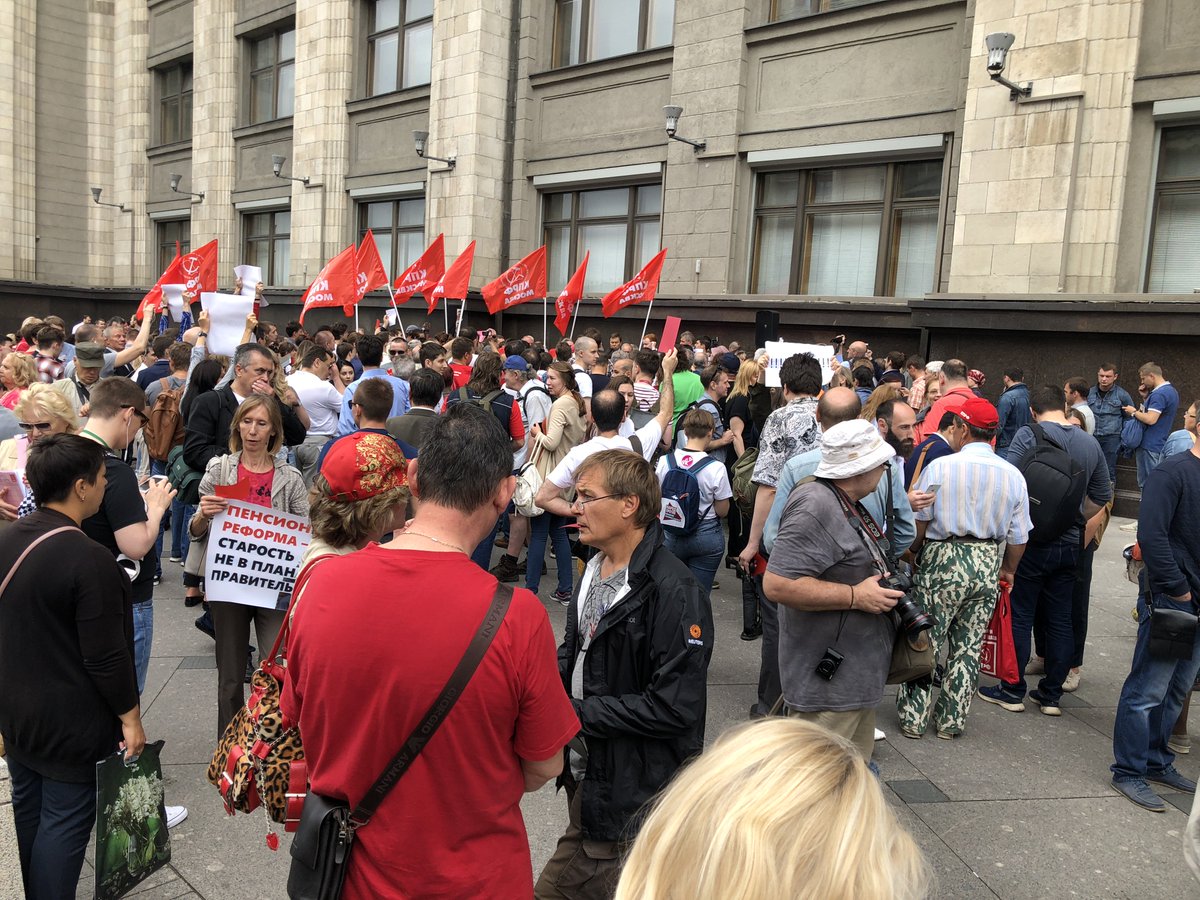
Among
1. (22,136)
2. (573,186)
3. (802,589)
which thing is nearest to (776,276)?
(573,186)

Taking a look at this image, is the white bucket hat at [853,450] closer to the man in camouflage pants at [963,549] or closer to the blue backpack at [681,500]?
the man in camouflage pants at [963,549]

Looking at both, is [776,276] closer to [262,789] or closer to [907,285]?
[907,285]

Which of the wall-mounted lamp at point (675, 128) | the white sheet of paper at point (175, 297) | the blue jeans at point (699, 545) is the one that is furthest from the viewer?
the wall-mounted lamp at point (675, 128)

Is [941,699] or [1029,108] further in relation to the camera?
[1029,108]

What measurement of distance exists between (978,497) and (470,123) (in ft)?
51.0

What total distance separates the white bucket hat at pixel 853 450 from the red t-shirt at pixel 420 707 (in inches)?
79.3

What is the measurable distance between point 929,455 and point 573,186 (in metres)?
13.5

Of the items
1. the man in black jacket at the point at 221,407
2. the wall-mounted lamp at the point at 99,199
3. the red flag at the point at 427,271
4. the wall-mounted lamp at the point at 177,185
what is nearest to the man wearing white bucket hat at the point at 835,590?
the man in black jacket at the point at 221,407

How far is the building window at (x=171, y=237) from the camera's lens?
1107 inches

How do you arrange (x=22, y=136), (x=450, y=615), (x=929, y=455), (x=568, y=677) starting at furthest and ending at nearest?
1. (x=22, y=136)
2. (x=929, y=455)
3. (x=568, y=677)
4. (x=450, y=615)

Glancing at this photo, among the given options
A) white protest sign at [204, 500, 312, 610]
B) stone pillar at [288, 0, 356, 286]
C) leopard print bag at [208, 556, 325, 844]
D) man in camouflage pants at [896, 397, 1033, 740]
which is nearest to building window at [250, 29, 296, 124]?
stone pillar at [288, 0, 356, 286]

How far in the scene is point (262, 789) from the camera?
2.46 m

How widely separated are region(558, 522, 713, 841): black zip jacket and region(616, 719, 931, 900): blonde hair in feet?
5.34

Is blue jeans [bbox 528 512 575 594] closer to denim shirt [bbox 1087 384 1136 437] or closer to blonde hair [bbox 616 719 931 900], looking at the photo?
blonde hair [bbox 616 719 931 900]
